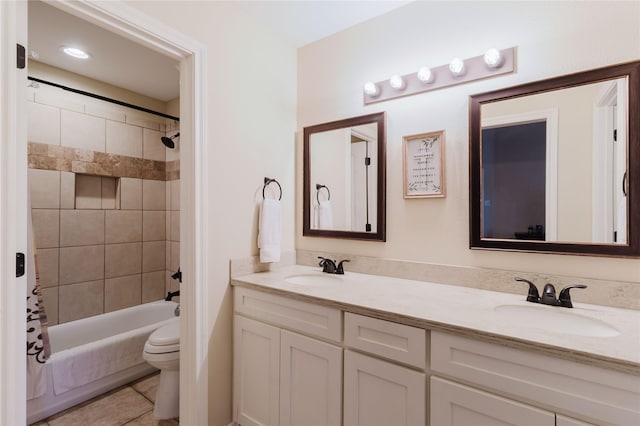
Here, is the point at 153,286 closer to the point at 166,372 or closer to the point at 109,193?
the point at 109,193

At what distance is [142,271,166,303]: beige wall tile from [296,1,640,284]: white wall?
1.79 metres

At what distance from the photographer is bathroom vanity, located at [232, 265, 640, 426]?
0.88 meters

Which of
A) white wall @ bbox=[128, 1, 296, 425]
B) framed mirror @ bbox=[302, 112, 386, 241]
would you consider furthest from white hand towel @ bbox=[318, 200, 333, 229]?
white wall @ bbox=[128, 1, 296, 425]

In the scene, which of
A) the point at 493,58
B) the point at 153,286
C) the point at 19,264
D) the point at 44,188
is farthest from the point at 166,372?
the point at 493,58

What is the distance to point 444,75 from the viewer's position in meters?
1.64

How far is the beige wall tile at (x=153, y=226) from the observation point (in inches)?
118

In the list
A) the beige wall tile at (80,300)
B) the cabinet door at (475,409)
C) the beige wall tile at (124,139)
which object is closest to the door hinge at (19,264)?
the cabinet door at (475,409)

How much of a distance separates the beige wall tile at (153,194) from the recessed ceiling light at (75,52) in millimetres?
1121

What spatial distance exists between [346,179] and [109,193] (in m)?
2.23

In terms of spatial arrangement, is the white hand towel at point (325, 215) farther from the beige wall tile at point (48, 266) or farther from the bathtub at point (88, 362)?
the beige wall tile at point (48, 266)

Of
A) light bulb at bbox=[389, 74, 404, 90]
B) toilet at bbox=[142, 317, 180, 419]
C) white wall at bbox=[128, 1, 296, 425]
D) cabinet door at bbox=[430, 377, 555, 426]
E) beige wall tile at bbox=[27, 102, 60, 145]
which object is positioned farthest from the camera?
beige wall tile at bbox=[27, 102, 60, 145]

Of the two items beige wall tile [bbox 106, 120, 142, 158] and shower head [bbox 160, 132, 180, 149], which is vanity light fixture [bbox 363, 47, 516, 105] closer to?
shower head [bbox 160, 132, 180, 149]

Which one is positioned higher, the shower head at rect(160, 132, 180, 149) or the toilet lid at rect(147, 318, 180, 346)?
the shower head at rect(160, 132, 180, 149)

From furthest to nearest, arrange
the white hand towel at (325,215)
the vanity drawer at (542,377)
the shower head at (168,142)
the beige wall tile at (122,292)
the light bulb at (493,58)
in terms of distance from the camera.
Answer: the shower head at (168,142) → the beige wall tile at (122,292) → the white hand towel at (325,215) → the light bulb at (493,58) → the vanity drawer at (542,377)
